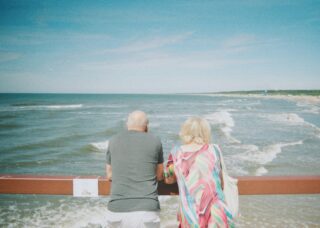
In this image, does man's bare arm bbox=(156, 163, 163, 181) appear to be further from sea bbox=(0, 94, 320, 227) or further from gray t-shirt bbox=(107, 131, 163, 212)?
sea bbox=(0, 94, 320, 227)

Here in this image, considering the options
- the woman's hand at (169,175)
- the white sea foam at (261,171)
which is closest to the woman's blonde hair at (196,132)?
the woman's hand at (169,175)

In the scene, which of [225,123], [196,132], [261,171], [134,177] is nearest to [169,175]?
[134,177]

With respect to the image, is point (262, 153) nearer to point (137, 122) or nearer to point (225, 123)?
point (137, 122)

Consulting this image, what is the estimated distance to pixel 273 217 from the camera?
16.6 ft

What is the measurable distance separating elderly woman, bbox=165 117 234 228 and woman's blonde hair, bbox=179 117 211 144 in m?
0.03

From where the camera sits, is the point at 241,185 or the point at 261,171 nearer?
the point at 241,185

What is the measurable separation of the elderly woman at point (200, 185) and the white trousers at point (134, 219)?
263 millimetres

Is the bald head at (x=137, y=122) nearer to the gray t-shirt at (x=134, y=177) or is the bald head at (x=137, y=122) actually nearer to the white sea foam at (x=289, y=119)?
the gray t-shirt at (x=134, y=177)

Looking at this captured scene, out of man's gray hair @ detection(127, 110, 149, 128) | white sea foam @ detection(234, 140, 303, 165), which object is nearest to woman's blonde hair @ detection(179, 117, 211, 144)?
man's gray hair @ detection(127, 110, 149, 128)

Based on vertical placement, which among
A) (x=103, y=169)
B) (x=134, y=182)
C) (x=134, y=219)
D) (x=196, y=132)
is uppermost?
(x=196, y=132)

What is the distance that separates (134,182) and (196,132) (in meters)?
0.58

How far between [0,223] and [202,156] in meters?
5.28

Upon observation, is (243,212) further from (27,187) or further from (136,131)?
(27,187)

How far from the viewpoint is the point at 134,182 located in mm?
1893
